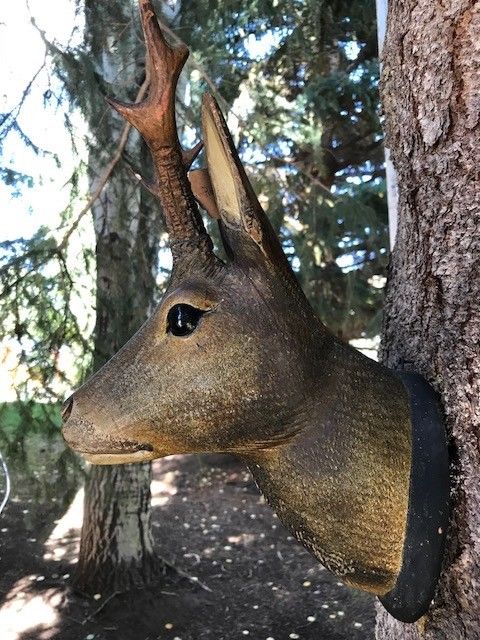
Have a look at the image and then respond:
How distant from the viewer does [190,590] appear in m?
4.25

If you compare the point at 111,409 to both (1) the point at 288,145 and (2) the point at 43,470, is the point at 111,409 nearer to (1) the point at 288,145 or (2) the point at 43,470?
(2) the point at 43,470

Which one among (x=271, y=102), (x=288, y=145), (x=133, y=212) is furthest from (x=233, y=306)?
(x=288, y=145)

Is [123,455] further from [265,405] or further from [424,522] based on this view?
[424,522]

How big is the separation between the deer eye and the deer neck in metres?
0.19

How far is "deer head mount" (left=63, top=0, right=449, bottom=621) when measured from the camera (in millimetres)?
831

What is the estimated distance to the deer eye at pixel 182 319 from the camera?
85 cm

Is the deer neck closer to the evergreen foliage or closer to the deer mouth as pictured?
the deer mouth

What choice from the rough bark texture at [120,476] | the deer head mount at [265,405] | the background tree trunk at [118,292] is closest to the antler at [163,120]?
the deer head mount at [265,405]

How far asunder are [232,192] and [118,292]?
2.34 meters

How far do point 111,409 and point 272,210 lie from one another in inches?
124

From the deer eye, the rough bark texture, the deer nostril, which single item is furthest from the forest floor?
the deer eye

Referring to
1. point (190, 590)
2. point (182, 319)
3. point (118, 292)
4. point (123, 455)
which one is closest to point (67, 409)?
point (123, 455)

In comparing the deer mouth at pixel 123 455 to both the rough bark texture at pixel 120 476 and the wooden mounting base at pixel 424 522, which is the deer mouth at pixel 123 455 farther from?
the rough bark texture at pixel 120 476

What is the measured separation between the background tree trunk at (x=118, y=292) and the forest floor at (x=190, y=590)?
7.8 inches
